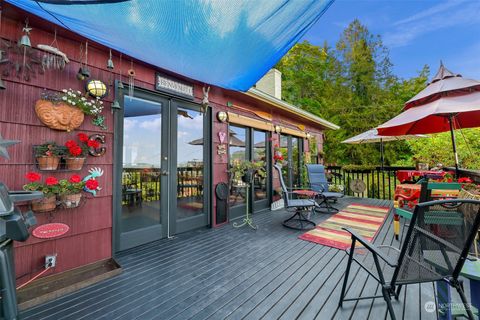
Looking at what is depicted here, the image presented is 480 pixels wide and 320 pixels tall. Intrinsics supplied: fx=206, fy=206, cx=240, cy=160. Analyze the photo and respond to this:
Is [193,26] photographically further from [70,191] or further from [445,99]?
[445,99]

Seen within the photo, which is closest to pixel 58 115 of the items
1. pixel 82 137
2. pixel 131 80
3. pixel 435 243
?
pixel 82 137

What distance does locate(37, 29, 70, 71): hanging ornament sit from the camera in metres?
2.03

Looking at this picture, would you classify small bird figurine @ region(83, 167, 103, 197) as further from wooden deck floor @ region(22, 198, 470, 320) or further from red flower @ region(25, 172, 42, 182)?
wooden deck floor @ region(22, 198, 470, 320)

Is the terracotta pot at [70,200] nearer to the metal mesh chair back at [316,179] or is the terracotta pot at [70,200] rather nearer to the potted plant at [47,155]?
the potted plant at [47,155]

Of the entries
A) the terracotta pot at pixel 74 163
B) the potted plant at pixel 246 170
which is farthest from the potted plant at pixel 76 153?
the potted plant at pixel 246 170

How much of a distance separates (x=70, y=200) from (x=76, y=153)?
0.47m

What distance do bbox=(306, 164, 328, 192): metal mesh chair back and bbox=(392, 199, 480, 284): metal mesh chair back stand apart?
3.89m

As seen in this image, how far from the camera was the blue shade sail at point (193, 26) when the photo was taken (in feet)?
5.53

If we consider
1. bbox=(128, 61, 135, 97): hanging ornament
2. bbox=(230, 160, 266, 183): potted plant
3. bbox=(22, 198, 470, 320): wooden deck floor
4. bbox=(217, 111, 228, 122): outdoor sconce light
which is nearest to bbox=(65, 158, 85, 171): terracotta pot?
bbox=(128, 61, 135, 97): hanging ornament

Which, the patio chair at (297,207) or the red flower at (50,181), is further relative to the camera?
the patio chair at (297,207)

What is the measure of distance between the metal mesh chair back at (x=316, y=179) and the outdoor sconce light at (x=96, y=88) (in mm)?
4695

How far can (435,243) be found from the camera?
1.29 m

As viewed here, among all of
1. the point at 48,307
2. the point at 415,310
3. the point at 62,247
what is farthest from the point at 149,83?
the point at 415,310

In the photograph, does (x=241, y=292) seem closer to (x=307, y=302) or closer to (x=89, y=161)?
(x=307, y=302)
